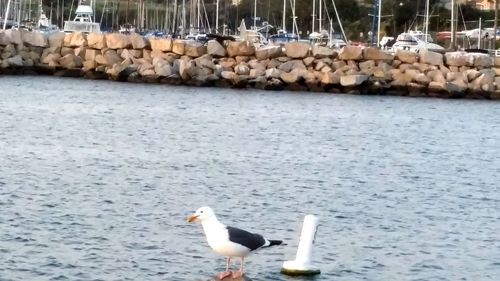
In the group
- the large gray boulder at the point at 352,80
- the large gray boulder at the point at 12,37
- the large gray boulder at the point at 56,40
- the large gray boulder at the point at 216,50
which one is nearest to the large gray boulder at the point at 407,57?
the large gray boulder at the point at 352,80

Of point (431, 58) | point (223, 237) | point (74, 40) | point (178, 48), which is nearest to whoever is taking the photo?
point (223, 237)

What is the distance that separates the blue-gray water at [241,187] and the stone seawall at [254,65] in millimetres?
9847

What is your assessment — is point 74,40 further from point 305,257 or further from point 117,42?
point 305,257

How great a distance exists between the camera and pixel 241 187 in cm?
2709

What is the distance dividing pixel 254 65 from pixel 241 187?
3579 cm

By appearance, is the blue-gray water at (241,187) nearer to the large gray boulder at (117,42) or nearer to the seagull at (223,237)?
the seagull at (223,237)

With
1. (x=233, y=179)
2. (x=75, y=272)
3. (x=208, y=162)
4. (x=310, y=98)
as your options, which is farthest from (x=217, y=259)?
(x=310, y=98)

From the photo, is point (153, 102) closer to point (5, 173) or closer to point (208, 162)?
point (208, 162)

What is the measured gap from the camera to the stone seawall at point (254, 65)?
202 ft

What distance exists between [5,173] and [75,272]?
9979 mm

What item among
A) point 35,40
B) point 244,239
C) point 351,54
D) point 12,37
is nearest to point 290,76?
point 351,54

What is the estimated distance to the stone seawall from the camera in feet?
202

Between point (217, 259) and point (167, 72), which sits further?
point (167, 72)

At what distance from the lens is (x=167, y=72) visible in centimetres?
6247
